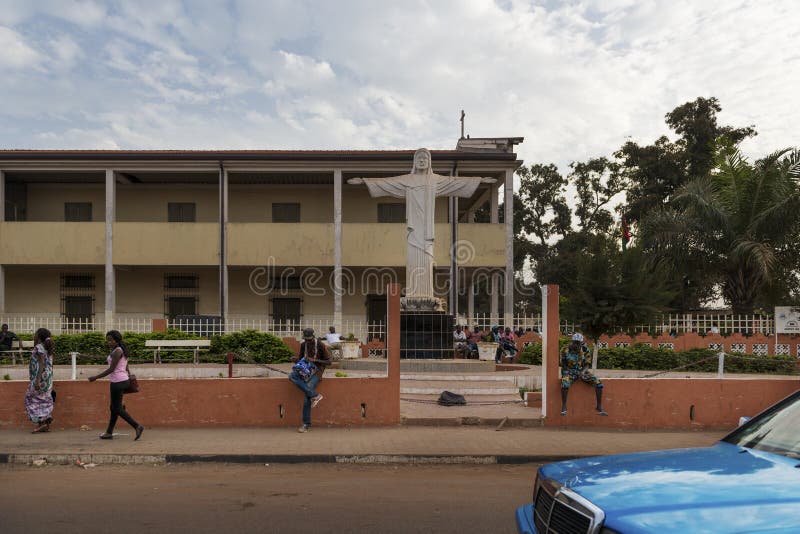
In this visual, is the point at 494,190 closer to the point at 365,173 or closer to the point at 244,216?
the point at 365,173

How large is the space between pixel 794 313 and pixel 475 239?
9.77 m

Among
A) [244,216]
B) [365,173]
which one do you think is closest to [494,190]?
[365,173]

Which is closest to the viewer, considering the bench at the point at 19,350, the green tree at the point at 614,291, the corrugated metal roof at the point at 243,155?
the green tree at the point at 614,291

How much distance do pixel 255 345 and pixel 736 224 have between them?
14.2 metres

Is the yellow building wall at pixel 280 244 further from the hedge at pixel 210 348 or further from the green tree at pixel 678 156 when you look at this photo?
the green tree at pixel 678 156

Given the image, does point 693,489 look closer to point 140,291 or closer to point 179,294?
point 179,294

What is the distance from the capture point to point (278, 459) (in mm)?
7957

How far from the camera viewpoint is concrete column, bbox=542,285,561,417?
395 inches

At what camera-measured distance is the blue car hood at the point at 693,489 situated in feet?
8.32

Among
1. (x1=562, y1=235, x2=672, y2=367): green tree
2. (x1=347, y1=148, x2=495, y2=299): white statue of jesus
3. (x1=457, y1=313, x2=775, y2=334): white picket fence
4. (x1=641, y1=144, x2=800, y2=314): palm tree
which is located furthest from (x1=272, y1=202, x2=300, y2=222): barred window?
(x1=562, y1=235, x2=672, y2=367): green tree

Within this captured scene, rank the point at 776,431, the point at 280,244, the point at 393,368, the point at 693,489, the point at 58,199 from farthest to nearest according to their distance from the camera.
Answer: the point at 58,199, the point at 280,244, the point at 393,368, the point at 776,431, the point at 693,489

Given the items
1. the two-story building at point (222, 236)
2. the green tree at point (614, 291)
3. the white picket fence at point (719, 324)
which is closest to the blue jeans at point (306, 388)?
the green tree at point (614, 291)

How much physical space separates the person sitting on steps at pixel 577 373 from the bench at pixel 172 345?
38.2 ft

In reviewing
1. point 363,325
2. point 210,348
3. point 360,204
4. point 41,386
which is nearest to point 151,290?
point 210,348
